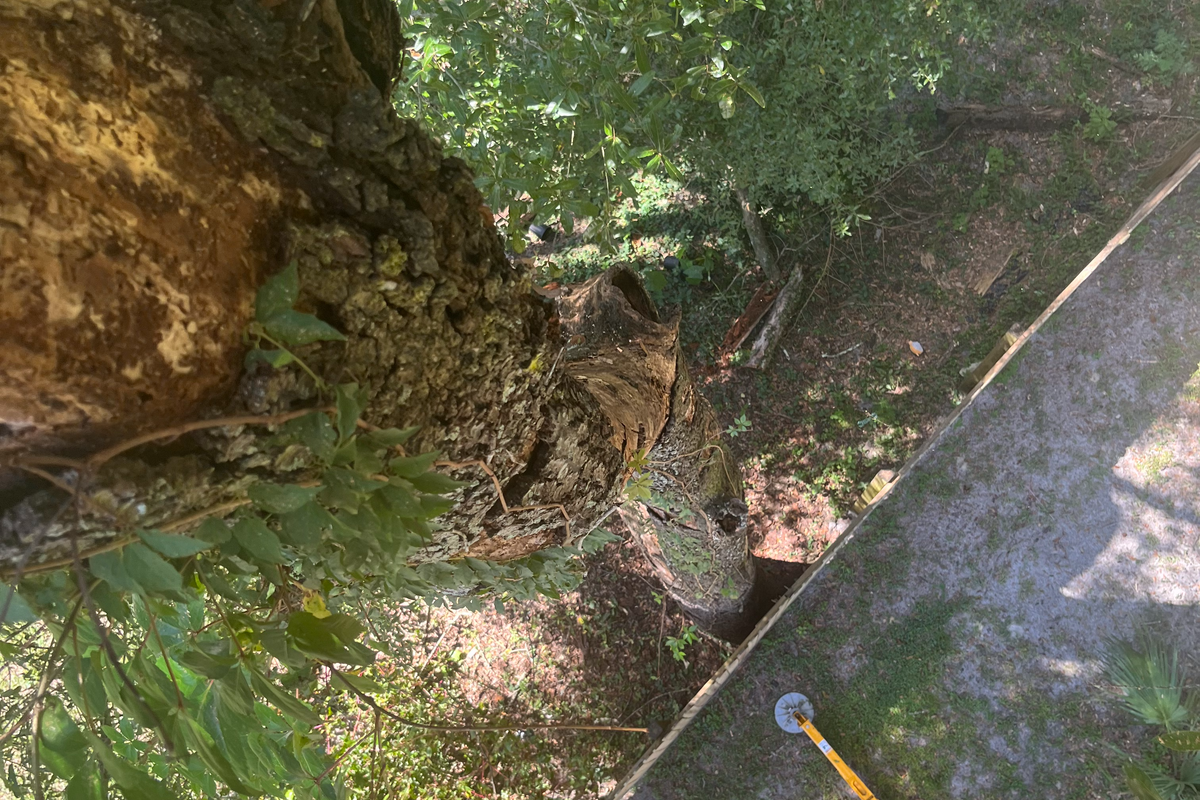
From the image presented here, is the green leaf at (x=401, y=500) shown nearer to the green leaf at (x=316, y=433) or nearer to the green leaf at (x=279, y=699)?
the green leaf at (x=316, y=433)

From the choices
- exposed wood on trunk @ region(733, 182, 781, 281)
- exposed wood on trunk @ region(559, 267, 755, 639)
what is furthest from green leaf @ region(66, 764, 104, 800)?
exposed wood on trunk @ region(733, 182, 781, 281)

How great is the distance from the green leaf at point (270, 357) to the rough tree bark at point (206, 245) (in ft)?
0.04

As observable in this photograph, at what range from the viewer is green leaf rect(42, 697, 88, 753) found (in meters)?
0.89

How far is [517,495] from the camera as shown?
1.46 m

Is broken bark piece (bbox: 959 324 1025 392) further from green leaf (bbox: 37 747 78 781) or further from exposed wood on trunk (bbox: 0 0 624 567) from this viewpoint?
green leaf (bbox: 37 747 78 781)

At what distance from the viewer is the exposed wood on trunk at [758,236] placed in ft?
14.6

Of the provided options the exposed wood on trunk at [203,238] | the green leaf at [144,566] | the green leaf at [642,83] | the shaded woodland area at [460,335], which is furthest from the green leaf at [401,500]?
the green leaf at [642,83]

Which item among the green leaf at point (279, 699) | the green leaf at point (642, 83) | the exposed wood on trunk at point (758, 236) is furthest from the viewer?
the exposed wood on trunk at point (758, 236)

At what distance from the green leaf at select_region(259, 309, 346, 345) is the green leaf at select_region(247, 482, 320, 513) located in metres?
0.16

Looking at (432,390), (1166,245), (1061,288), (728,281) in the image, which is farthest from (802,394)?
(432,390)

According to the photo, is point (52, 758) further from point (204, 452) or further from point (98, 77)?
point (98, 77)

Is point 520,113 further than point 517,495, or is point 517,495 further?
point 520,113

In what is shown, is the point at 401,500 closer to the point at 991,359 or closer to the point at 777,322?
the point at 777,322

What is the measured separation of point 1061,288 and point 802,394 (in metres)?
1.68
